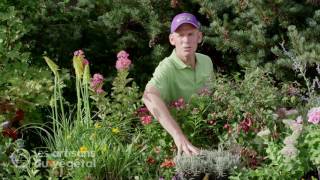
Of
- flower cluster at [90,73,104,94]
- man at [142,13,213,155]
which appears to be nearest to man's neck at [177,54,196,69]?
man at [142,13,213,155]

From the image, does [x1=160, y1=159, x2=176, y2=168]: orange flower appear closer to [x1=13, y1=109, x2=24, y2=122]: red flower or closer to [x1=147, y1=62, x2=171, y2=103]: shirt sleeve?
[x1=147, y1=62, x2=171, y2=103]: shirt sleeve

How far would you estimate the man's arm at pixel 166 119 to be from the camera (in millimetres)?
3324

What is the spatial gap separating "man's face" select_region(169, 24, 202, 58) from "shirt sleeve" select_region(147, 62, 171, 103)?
0.16 metres

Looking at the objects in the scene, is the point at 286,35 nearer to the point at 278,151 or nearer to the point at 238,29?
the point at 238,29

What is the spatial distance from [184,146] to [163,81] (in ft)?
2.03

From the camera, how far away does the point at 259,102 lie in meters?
3.52

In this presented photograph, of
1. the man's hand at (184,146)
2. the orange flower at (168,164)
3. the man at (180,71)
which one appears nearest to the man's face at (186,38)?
the man at (180,71)

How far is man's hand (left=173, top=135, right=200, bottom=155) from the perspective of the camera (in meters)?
3.28

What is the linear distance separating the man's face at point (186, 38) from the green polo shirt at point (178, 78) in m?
0.08

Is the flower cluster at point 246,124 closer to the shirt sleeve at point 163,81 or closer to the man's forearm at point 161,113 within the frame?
the man's forearm at point 161,113

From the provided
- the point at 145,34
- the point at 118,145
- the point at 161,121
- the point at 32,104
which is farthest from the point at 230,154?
the point at 145,34

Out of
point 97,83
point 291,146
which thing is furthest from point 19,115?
point 291,146

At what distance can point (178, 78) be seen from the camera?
155 inches

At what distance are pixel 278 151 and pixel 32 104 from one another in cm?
187
